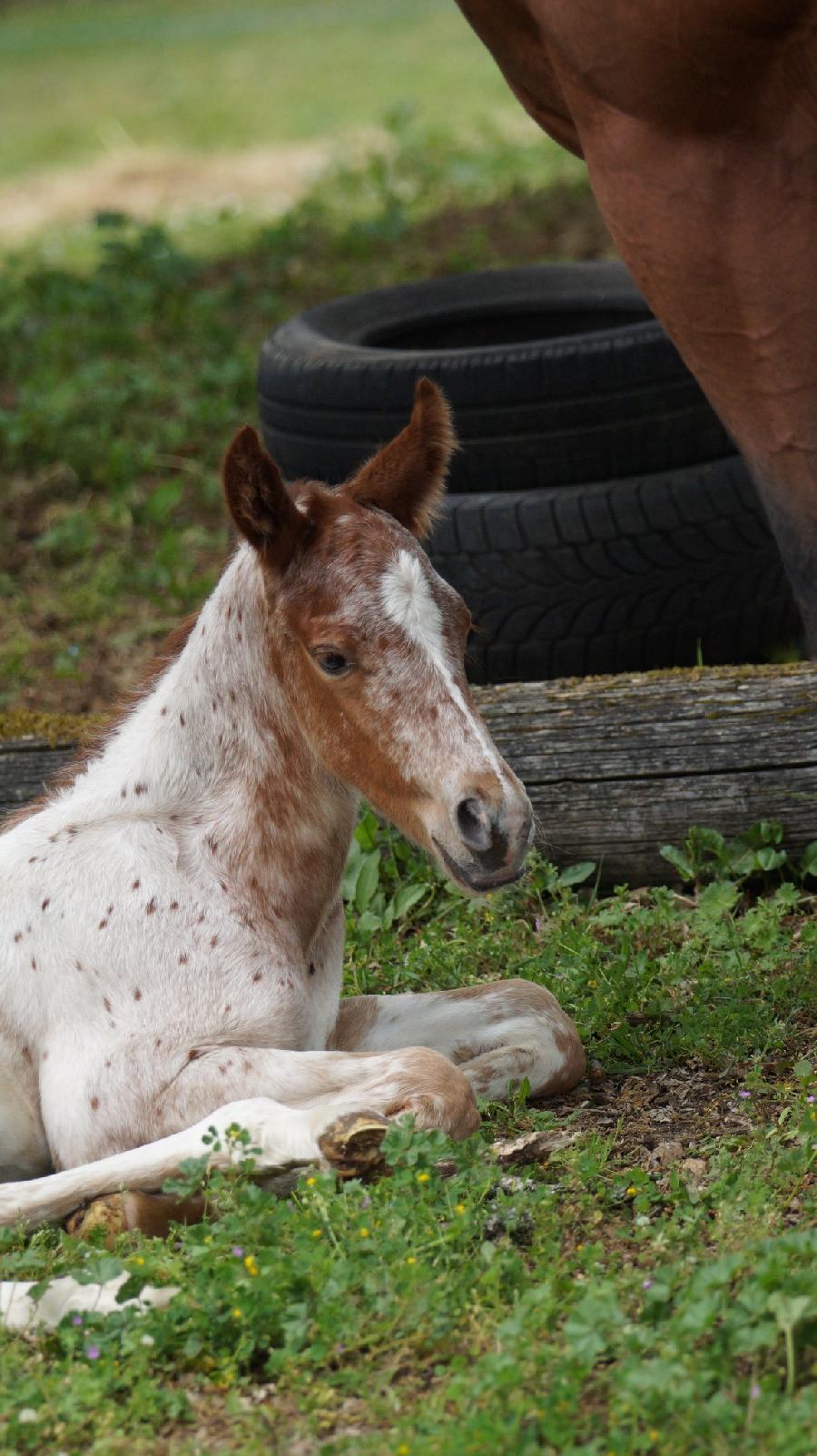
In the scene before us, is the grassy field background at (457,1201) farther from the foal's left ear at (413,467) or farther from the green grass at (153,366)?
the foal's left ear at (413,467)

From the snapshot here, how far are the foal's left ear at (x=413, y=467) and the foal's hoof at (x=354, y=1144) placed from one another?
1.29 m

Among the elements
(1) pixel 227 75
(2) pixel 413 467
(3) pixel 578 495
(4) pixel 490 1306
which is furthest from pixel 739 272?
(1) pixel 227 75

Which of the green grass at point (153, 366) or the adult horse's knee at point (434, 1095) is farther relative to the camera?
the green grass at point (153, 366)

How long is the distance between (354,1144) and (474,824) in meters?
0.64

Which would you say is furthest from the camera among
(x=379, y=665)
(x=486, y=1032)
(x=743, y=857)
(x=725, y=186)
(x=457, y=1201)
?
(x=743, y=857)

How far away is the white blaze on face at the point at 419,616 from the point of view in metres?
3.42

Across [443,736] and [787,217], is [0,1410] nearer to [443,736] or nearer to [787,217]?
[443,736]

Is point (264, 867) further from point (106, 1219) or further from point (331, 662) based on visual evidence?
point (106, 1219)

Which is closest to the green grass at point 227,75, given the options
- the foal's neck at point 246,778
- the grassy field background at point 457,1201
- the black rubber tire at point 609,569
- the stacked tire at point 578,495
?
the grassy field background at point 457,1201

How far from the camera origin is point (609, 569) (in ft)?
18.6

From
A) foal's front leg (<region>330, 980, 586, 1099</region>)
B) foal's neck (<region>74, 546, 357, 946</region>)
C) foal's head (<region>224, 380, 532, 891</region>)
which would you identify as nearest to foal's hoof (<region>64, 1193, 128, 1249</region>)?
foal's neck (<region>74, 546, 357, 946</region>)

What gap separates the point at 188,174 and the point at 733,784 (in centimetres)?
1133

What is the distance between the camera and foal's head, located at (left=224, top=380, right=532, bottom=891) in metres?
3.32

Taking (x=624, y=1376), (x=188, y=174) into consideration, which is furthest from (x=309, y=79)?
(x=624, y=1376)
